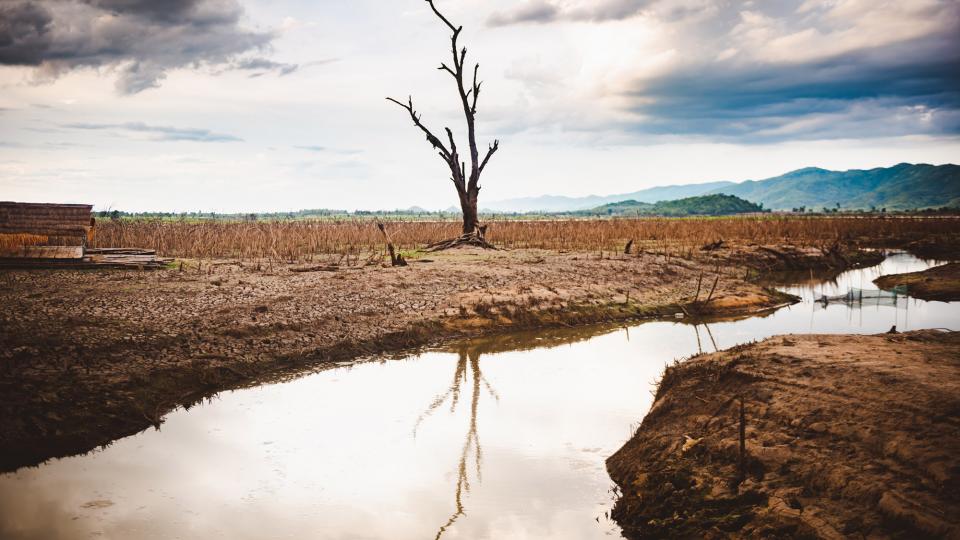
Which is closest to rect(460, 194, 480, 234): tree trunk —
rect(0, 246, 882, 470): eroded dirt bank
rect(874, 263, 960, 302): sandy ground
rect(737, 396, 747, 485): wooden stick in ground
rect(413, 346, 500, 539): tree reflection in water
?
rect(0, 246, 882, 470): eroded dirt bank

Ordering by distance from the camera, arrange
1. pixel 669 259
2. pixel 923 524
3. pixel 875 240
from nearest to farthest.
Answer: pixel 923 524 → pixel 669 259 → pixel 875 240

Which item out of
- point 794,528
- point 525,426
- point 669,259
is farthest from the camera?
point 669,259

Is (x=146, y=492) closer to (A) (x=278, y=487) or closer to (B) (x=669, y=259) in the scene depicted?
(A) (x=278, y=487)

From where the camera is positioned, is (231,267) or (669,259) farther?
(669,259)

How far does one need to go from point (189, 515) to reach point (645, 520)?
3888 mm

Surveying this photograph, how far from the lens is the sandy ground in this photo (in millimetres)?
17625

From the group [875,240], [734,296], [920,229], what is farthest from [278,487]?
[920,229]

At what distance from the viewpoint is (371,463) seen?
6.93 meters

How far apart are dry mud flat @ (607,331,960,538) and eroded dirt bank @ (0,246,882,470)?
5.89 meters

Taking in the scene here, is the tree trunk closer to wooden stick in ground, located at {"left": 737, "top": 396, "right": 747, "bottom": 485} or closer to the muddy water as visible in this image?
the muddy water

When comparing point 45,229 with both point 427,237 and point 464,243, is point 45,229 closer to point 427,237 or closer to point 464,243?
point 464,243

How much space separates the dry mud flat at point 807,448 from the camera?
13.5ft

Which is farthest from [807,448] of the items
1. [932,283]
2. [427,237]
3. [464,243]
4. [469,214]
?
[427,237]

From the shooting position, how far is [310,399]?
29.5 feet
